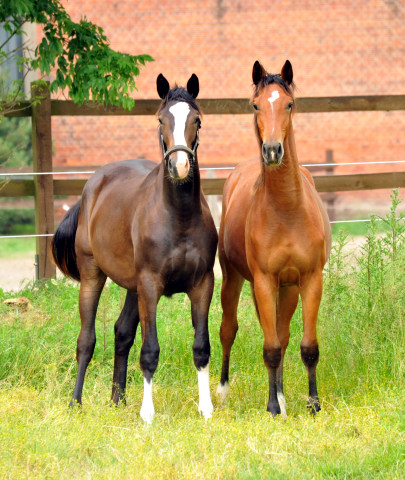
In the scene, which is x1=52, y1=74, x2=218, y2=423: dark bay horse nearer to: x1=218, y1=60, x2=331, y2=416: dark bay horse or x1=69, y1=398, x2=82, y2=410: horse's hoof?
x1=69, y1=398, x2=82, y2=410: horse's hoof

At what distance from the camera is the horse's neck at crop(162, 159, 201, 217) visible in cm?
507

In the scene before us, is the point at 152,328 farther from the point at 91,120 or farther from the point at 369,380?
the point at 91,120

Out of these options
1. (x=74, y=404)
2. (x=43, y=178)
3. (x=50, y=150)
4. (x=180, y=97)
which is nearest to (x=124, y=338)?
(x=74, y=404)

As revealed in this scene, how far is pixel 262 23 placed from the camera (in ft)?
58.6

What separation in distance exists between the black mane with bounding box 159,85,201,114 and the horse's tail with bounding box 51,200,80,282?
4.78 feet

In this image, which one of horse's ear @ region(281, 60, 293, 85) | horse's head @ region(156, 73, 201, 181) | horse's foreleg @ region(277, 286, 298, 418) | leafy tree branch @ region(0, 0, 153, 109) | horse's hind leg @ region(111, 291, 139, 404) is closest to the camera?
horse's head @ region(156, 73, 201, 181)

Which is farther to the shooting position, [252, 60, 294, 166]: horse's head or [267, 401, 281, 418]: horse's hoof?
[267, 401, 281, 418]: horse's hoof

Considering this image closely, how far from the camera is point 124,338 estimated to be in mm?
5750

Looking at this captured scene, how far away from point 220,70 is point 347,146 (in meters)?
3.43

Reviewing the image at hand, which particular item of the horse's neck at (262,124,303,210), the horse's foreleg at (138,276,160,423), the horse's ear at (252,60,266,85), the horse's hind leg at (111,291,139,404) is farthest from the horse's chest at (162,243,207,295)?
the horse's ear at (252,60,266,85)

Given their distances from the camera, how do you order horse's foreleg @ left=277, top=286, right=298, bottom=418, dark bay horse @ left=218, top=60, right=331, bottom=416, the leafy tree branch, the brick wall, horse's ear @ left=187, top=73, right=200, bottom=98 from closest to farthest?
1. dark bay horse @ left=218, top=60, right=331, bottom=416
2. horse's ear @ left=187, top=73, right=200, bottom=98
3. horse's foreleg @ left=277, top=286, right=298, bottom=418
4. the leafy tree branch
5. the brick wall

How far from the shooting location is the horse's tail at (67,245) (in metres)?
6.13

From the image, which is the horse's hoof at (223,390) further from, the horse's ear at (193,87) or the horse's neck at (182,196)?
the horse's ear at (193,87)

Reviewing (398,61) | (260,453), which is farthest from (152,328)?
(398,61)
